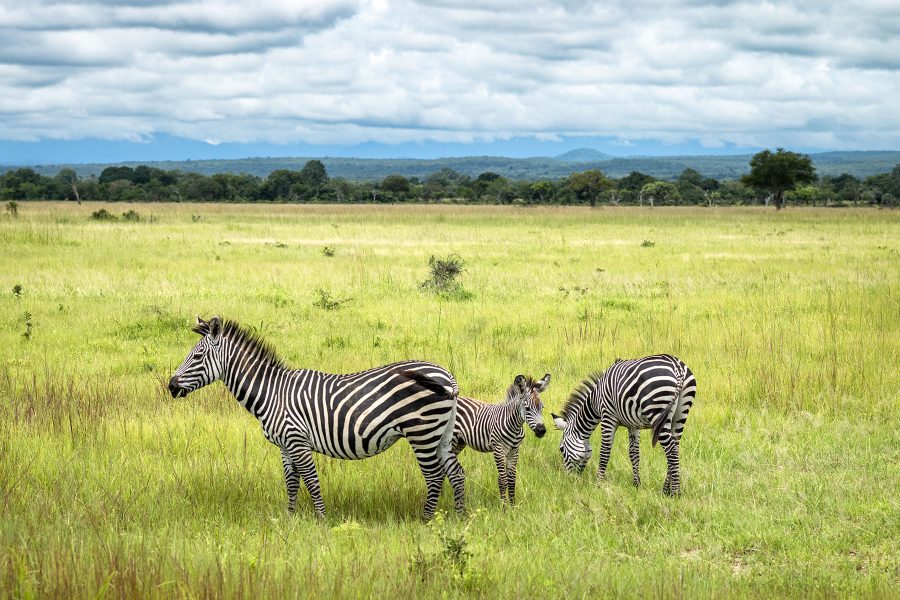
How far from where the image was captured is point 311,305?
64.0ft

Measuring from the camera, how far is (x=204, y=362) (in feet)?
25.0

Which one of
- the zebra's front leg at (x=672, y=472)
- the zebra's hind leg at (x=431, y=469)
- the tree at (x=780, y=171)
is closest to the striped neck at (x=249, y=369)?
the zebra's hind leg at (x=431, y=469)

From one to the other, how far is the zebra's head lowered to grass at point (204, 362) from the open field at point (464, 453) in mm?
998

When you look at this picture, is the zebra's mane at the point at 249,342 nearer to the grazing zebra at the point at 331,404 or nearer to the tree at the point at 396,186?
the grazing zebra at the point at 331,404

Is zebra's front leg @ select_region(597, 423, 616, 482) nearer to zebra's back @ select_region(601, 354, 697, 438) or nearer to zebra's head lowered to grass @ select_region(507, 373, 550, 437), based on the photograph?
zebra's back @ select_region(601, 354, 697, 438)

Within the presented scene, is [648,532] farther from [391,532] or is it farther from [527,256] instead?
[527,256]

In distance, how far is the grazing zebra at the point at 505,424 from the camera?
7.39 metres

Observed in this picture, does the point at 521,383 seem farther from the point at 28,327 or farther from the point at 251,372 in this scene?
the point at 28,327

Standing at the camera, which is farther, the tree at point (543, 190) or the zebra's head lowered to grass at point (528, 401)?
the tree at point (543, 190)

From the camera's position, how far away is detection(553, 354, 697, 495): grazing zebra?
8016 millimetres

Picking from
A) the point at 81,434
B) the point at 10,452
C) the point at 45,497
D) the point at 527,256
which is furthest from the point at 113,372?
the point at 527,256

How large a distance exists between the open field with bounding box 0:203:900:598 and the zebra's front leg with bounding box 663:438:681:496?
15cm

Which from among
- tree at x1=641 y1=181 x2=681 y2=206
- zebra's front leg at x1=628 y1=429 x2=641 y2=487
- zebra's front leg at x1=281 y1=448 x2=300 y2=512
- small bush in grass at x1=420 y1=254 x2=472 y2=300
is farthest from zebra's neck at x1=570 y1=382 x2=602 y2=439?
tree at x1=641 y1=181 x2=681 y2=206

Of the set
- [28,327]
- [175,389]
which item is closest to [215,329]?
[175,389]
